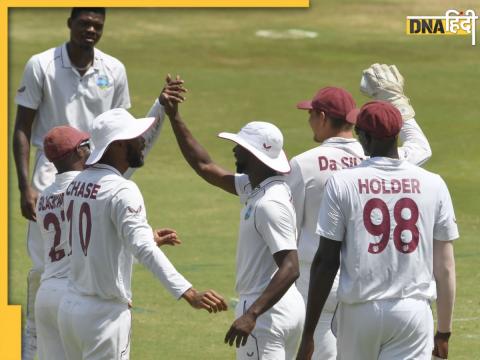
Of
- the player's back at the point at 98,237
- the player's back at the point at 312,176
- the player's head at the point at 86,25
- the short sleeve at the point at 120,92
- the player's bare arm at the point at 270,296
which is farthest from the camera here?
the short sleeve at the point at 120,92

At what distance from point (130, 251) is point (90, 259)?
0.24m

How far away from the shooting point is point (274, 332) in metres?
7.56

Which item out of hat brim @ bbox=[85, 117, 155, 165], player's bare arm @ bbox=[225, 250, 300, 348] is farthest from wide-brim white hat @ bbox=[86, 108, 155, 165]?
player's bare arm @ bbox=[225, 250, 300, 348]

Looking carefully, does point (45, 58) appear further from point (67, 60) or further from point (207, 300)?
point (207, 300)

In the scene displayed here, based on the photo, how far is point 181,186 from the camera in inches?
854

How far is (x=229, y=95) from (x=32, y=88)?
19.5m

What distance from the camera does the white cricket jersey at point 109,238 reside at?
745 centimetres

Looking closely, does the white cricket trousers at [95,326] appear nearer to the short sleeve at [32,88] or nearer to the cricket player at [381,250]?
the cricket player at [381,250]

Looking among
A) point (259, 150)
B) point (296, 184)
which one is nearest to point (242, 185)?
point (296, 184)

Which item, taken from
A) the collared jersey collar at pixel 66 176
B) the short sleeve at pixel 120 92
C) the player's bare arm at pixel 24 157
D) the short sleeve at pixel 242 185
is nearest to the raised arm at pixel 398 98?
the short sleeve at pixel 242 185

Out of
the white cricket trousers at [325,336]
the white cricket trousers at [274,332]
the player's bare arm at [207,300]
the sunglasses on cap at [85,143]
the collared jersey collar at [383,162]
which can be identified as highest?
the collared jersey collar at [383,162]

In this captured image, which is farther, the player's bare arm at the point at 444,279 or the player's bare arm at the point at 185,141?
the player's bare arm at the point at 185,141

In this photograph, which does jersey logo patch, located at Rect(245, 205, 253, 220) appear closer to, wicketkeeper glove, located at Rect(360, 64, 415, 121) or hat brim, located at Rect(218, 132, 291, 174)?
hat brim, located at Rect(218, 132, 291, 174)

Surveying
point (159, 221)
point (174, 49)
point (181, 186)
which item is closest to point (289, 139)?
point (181, 186)
